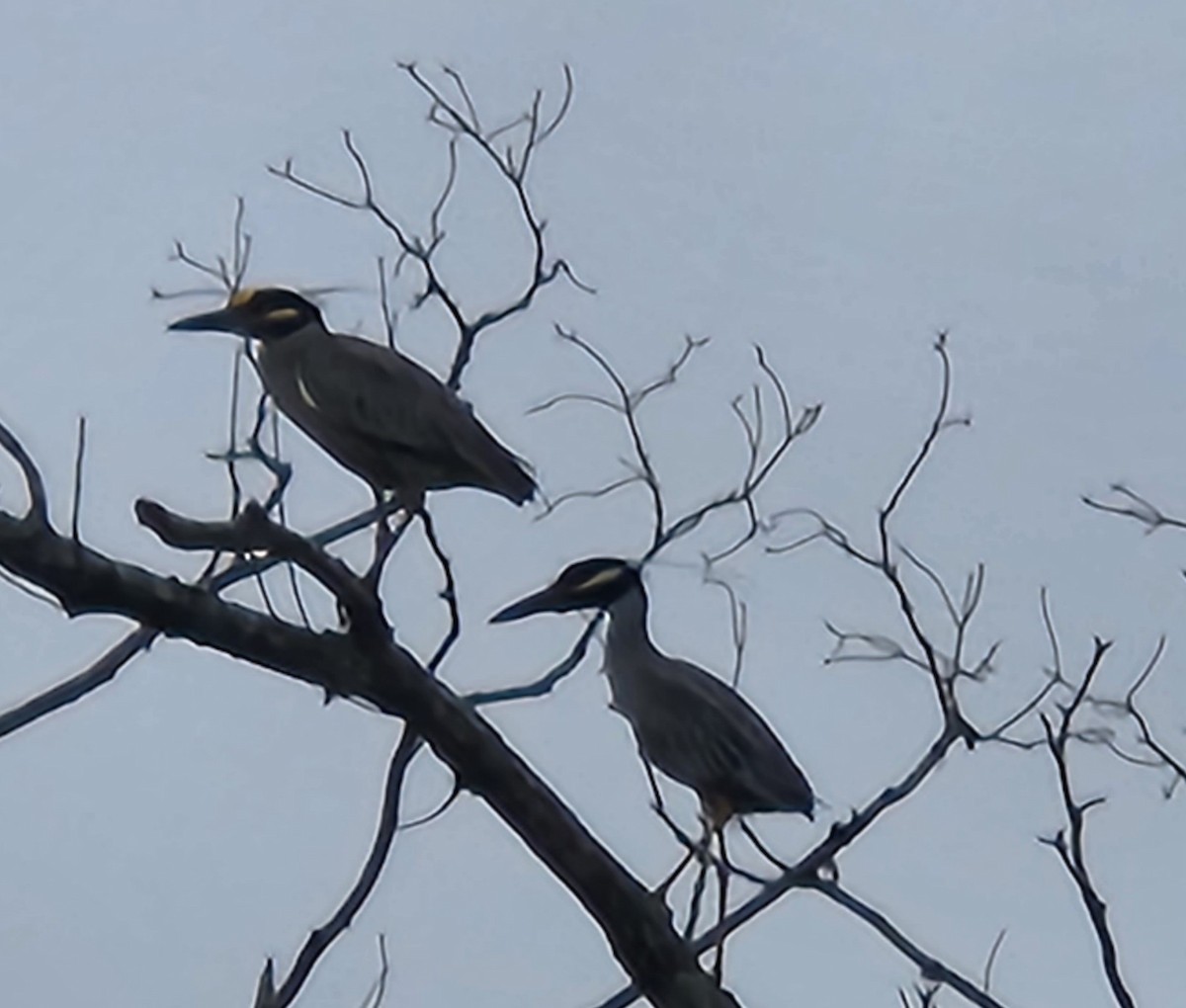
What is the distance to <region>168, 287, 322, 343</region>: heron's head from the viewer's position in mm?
5160

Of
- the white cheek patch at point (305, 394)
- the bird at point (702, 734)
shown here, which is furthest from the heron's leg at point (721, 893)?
the white cheek patch at point (305, 394)

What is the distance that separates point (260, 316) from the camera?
17.1 ft

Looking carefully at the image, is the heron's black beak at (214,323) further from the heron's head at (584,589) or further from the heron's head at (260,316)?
the heron's head at (584,589)

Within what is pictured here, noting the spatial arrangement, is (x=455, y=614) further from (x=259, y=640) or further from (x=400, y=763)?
(x=259, y=640)

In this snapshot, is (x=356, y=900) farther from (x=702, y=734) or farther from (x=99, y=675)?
(x=702, y=734)

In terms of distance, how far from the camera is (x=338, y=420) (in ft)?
16.6

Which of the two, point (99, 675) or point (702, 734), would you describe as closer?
point (99, 675)

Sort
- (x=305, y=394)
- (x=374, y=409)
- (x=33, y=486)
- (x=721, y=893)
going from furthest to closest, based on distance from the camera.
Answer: (x=305, y=394) → (x=374, y=409) → (x=721, y=893) → (x=33, y=486)

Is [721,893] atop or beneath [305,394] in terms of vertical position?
beneath

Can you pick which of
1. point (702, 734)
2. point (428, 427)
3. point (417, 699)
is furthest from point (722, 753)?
point (417, 699)

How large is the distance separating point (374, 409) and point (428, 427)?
160mm

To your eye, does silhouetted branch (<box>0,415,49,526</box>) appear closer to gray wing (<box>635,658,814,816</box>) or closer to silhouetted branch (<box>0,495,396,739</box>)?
silhouetted branch (<box>0,495,396,739</box>)

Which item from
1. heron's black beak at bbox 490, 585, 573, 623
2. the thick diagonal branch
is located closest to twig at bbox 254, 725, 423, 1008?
the thick diagonal branch

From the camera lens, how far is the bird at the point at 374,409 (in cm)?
493
